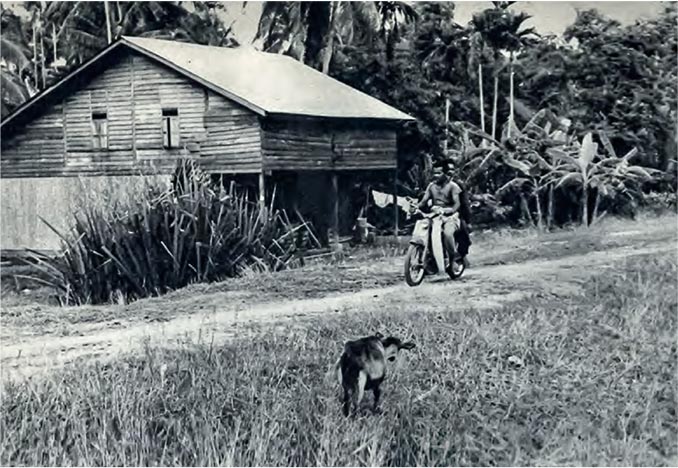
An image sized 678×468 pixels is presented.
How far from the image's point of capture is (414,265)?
8.98 metres

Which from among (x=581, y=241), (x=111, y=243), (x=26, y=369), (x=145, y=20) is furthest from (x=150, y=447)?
(x=145, y=20)

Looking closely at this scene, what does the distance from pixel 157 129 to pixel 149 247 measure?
6.43m

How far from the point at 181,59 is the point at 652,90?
8.51 metres

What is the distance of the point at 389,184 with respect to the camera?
33.9ft

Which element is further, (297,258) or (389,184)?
(297,258)

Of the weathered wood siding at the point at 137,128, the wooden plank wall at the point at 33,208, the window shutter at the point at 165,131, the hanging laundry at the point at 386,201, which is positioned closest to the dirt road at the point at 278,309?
the hanging laundry at the point at 386,201

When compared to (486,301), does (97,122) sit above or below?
above

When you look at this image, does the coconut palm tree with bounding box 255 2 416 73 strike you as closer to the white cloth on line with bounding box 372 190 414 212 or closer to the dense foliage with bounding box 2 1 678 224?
the dense foliage with bounding box 2 1 678 224

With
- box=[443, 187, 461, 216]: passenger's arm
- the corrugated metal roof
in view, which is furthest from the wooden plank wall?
box=[443, 187, 461, 216]: passenger's arm

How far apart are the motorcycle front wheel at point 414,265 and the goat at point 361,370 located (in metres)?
2.94

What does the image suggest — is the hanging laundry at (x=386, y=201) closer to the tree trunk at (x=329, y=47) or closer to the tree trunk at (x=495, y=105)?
the tree trunk at (x=495, y=105)

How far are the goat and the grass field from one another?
0.10m

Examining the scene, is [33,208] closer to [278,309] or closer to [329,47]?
[329,47]

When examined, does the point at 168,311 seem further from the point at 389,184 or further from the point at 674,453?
the point at 674,453
